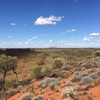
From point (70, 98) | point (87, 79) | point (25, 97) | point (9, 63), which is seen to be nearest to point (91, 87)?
point (87, 79)

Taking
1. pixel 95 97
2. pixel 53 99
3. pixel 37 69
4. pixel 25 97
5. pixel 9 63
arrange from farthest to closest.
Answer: pixel 9 63 < pixel 37 69 < pixel 25 97 < pixel 53 99 < pixel 95 97

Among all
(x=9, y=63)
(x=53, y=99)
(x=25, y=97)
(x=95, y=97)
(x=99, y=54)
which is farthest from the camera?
(x=99, y=54)

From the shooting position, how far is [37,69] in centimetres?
2905

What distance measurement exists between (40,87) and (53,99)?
626cm

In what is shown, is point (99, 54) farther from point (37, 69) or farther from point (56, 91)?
point (56, 91)

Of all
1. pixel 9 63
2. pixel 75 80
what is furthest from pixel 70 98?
pixel 9 63

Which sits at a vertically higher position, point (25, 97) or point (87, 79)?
point (87, 79)

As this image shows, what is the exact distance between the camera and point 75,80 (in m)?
18.8

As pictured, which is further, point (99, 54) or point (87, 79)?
point (99, 54)

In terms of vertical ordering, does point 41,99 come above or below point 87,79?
below

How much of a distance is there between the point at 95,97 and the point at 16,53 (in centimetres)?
8727

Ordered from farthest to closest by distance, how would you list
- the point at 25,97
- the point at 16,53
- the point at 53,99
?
the point at 16,53 < the point at 25,97 < the point at 53,99

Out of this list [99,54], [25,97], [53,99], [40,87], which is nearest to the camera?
[53,99]

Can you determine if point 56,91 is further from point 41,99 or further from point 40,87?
point 40,87
